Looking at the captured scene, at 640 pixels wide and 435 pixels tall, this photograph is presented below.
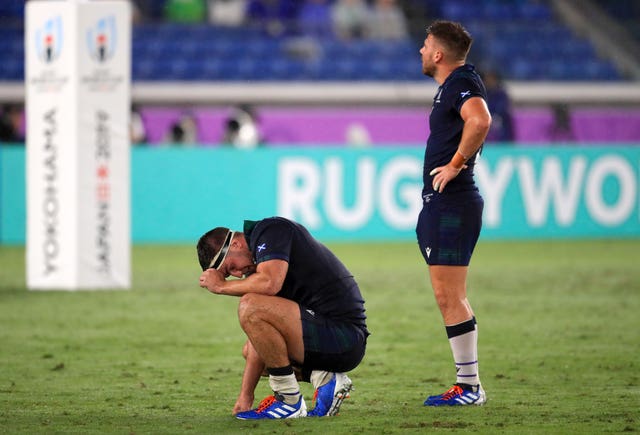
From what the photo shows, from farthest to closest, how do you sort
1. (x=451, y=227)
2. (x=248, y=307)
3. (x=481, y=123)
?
1. (x=451, y=227)
2. (x=481, y=123)
3. (x=248, y=307)

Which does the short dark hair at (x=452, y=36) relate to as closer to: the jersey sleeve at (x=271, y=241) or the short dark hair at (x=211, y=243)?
the jersey sleeve at (x=271, y=241)

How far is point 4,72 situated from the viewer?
23547 mm

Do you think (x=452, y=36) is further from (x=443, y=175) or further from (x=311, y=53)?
(x=311, y=53)

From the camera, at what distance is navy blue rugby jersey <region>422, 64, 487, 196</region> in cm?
677

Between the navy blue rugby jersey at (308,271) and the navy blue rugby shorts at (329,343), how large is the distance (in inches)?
2.4

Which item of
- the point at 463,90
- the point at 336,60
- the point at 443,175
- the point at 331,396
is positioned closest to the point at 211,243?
the point at 331,396

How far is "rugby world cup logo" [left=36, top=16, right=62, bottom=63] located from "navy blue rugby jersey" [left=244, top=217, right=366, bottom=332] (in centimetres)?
660

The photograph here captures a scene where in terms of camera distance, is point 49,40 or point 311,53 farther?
point 311,53

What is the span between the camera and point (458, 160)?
6.65 m

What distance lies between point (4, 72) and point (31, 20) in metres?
11.6

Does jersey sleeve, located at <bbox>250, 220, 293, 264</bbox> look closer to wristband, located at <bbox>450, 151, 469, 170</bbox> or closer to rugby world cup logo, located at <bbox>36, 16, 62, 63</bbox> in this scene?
wristband, located at <bbox>450, 151, 469, 170</bbox>

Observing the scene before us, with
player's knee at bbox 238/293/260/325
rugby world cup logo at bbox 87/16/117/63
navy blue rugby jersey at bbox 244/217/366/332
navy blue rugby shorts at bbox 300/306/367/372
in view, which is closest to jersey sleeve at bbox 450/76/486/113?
navy blue rugby jersey at bbox 244/217/366/332

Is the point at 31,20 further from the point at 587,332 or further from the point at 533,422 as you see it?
the point at 533,422

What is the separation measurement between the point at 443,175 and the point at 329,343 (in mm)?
1136
